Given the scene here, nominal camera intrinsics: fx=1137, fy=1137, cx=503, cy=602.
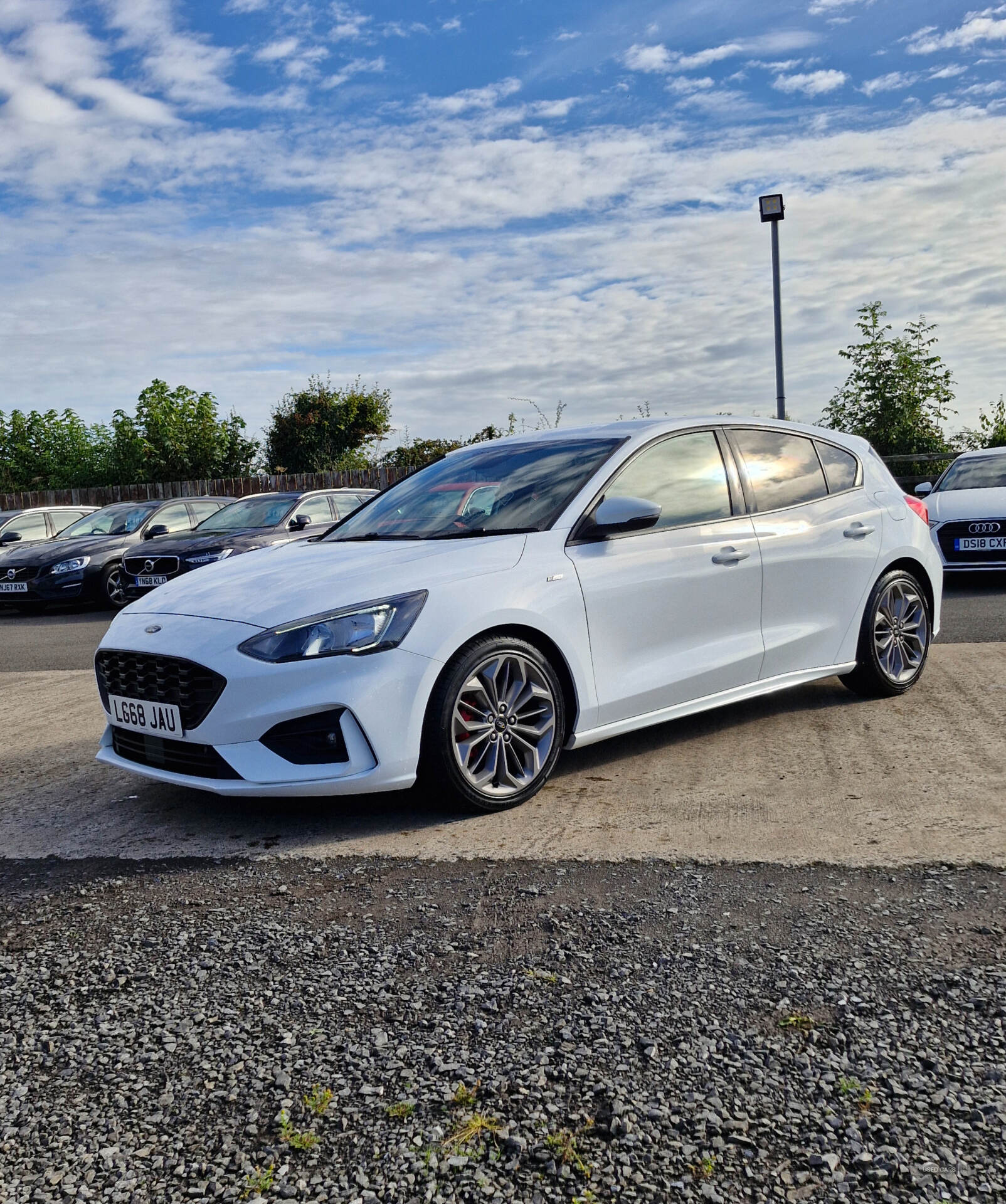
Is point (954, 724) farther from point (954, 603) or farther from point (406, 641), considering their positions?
point (954, 603)

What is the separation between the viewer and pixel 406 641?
4301 millimetres

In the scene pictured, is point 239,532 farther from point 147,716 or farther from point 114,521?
point 147,716

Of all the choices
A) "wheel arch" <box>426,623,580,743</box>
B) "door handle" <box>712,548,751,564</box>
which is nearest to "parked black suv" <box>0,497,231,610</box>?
"door handle" <box>712,548,751,564</box>

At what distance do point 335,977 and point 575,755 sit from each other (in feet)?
8.85

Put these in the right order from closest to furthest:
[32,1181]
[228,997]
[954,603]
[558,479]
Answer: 1. [32,1181]
2. [228,997]
3. [558,479]
4. [954,603]

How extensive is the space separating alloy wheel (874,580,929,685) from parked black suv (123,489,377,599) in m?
8.28

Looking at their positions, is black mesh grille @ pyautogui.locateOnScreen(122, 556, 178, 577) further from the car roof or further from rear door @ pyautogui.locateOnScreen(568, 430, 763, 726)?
rear door @ pyautogui.locateOnScreen(568, 430, 763, 726)

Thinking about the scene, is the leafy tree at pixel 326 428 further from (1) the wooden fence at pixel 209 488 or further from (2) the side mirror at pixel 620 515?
(2) the side mirror at pixel 620 515

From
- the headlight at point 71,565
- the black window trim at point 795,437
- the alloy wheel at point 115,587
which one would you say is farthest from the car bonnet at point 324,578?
the headlight at point 71,565

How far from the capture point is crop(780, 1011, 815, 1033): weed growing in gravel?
Result: 2682mm

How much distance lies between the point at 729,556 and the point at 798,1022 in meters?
3.04

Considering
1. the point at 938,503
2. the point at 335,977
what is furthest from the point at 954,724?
the point at 938,503

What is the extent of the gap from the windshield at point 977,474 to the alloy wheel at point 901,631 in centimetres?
697

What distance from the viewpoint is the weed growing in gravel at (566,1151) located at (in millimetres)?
2180
